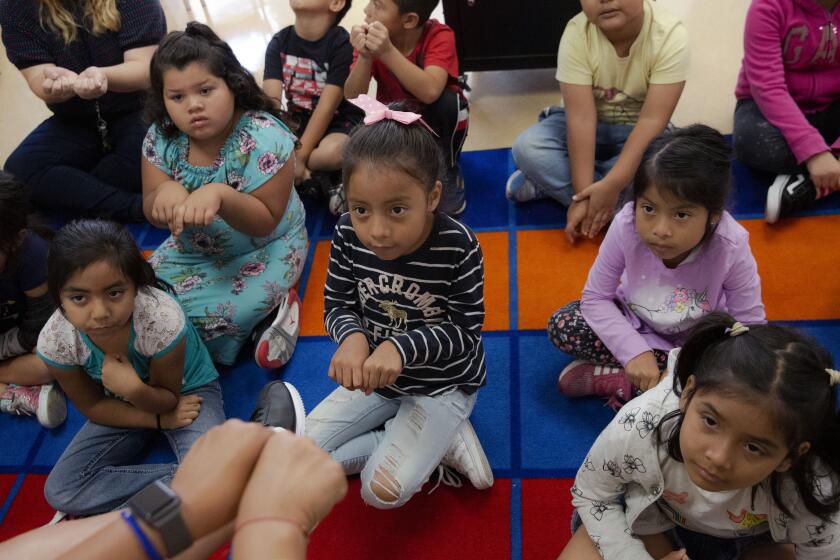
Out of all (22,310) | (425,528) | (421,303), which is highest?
(421,303)

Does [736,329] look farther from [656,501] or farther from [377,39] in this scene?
[377,39]

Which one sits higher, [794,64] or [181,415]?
[794,64]

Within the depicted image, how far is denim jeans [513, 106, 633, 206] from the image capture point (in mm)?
→ 1839

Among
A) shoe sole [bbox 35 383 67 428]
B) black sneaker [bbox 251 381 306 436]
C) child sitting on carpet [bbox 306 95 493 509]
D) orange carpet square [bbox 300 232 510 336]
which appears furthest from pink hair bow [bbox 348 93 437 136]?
shoe sole [bbox 35 383 67 428]

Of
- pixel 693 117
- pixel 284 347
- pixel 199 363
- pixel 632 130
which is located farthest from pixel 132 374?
pixel 693 117

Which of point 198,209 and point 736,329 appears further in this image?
point 198,209

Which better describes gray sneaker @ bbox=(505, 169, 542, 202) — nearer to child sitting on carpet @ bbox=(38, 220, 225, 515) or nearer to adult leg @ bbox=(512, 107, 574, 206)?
adult leg @ bbox=(512, 107, 574, 206)

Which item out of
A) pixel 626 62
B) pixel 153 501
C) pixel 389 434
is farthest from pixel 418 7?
pixel 153 501

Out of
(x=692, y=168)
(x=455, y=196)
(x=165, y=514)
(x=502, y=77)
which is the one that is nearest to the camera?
(x=165, y=514)

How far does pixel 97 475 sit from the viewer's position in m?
1.39

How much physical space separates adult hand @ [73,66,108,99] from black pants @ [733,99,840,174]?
67.6 inches

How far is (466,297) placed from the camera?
1.19m

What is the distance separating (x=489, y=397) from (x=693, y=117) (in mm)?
1188

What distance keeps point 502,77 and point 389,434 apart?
160cm
